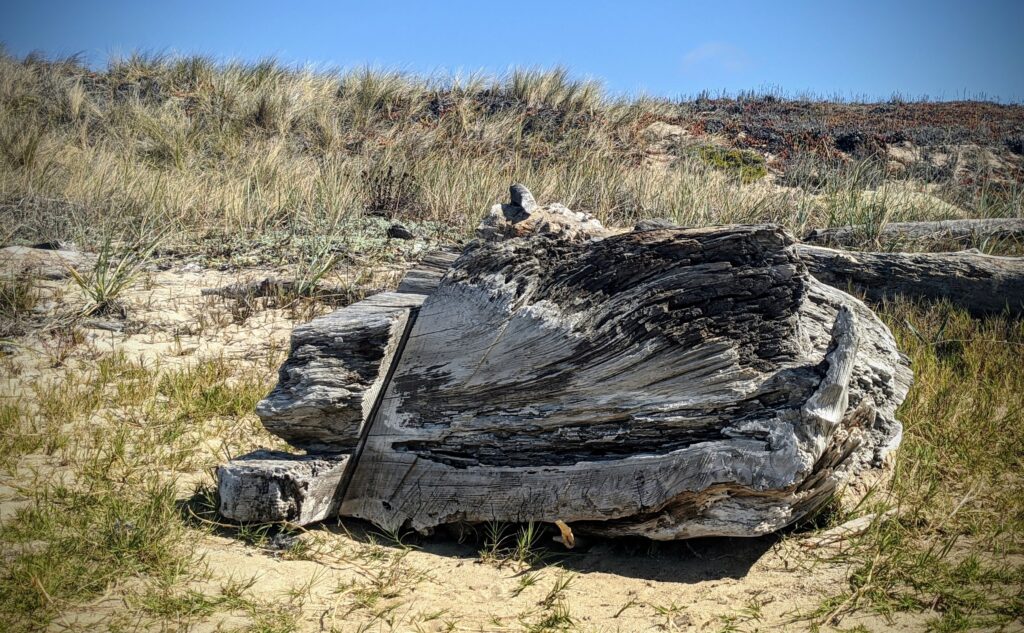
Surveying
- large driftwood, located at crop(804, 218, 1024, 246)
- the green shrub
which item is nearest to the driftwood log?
large driftwood, located at crop(804, 218, 1024, 246)

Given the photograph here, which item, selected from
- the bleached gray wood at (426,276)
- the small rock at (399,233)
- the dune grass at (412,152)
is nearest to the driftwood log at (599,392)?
the bleached gray wood at (426,276)

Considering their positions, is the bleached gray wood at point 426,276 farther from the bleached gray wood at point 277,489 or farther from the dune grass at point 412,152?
the dune grass at point 412,152

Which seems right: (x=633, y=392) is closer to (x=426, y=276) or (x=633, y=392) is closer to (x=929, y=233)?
(x=426, y=276)

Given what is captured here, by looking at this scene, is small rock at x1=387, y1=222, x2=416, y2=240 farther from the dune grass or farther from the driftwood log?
the driftwood log

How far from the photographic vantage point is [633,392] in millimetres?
3096

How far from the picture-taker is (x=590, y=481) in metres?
3.10

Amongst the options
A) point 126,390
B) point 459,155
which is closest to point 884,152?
point 459,155

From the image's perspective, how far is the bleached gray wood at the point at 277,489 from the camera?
128 inches

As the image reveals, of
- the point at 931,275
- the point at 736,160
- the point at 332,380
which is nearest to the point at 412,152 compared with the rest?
the point at 736,160

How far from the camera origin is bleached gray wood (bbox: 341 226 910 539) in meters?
2.92

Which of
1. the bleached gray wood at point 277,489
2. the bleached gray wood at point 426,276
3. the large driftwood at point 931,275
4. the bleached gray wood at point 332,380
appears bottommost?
the bleached gray wood at point 277,489

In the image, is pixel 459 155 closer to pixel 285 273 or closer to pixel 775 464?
pixel 285 273

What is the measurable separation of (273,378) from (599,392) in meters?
2.94

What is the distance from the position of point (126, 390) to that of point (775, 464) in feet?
13.2
